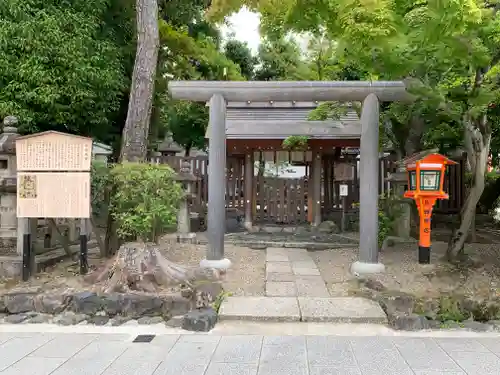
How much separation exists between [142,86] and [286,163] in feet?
18.5

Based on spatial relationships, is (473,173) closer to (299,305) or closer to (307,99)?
(307,99)

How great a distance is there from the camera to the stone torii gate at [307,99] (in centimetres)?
688

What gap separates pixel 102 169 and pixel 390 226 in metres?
5.90

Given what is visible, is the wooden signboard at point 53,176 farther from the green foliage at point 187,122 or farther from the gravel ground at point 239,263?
the green foliage at point 187,122

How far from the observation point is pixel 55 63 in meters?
9.92

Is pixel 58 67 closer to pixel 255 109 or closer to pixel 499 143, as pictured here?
pixel 255 109

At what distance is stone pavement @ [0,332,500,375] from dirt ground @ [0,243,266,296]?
1.54 meters

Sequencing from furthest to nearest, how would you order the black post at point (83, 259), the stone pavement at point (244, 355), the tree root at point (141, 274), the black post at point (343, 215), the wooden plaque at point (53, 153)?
1. the black post at point (343, 215)
2. the black post at point (83, 259)
3. the wooden plaque at point (53, 153)
4. the tree root at point (141, 274)
5. the stone pavement at point (244, 355)

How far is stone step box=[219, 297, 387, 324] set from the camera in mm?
5211

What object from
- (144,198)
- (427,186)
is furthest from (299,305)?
(427,186)

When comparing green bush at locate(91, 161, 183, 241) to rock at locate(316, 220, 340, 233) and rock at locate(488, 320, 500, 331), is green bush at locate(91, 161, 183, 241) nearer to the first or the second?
rock at locate(488, 320, 500, 331)

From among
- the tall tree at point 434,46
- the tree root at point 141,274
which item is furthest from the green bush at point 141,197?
the tall tree at point 434,46

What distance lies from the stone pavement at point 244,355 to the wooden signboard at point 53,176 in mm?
2086

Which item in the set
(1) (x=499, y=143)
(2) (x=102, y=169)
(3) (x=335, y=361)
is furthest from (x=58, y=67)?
(1) (x=499, y=143)
